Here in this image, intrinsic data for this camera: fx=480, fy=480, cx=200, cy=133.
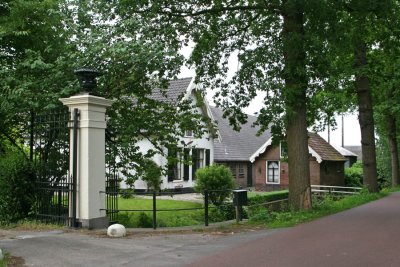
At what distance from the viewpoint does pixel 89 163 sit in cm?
1009

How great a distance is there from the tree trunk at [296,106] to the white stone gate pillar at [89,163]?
17.0 ft

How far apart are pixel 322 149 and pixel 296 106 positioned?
24377 millimetres

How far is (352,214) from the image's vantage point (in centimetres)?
1387

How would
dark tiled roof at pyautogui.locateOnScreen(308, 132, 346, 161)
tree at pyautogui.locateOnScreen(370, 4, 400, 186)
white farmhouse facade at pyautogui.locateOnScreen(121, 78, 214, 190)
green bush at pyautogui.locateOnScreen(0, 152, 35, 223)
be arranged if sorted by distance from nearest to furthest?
green bush at pyautogui.locateOnScreen(0, 152, 35, 223) → tree at pyautogui.locateOnScreen(370, 4, 400, 186) → white farmhouse facade at pyautogui.locateOnScreen(121, 78, 214, 190) → dark tiled roof at pyautogui.locateOnScreen(308, 132, 346, 161)

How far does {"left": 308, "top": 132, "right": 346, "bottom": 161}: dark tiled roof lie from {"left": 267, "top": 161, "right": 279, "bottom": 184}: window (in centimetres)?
395

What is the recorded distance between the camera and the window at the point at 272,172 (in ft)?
130

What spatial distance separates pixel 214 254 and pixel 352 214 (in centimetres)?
739

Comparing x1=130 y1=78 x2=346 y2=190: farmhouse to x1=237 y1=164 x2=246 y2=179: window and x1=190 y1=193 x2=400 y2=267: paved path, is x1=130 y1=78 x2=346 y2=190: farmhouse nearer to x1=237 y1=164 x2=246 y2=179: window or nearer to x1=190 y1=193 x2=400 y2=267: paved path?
x1=237 y1=164 x2=246 y2=179: window

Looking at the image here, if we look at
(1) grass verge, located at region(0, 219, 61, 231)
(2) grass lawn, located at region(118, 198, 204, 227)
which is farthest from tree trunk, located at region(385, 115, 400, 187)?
(1) grass verge, located at region(0, 219, 61, 231)

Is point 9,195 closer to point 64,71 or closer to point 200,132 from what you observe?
point 64,71

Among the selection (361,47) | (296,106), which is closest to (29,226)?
(296,106)

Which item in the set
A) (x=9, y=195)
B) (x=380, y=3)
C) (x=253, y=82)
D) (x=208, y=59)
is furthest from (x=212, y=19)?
(x=9, y=195)

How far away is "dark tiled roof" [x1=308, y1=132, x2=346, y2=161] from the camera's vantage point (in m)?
35.9

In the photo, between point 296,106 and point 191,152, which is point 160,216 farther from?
point 191,152
